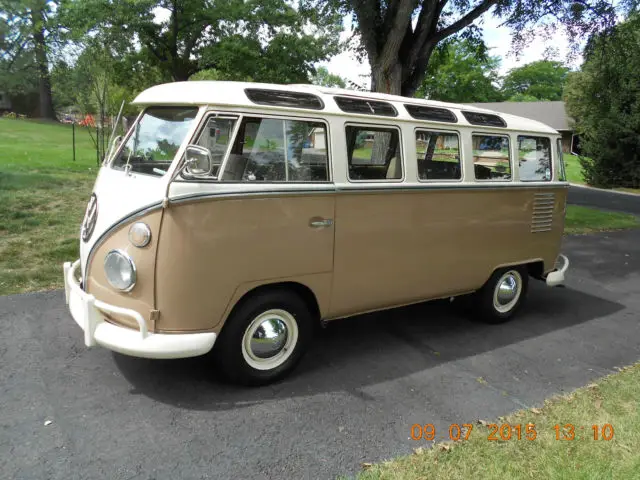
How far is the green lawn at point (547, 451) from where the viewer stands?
3.07m

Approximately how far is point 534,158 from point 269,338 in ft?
12.6

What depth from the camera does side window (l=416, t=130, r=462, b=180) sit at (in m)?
4.63

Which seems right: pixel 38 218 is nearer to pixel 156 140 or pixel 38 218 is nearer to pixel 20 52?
pixel 156 140

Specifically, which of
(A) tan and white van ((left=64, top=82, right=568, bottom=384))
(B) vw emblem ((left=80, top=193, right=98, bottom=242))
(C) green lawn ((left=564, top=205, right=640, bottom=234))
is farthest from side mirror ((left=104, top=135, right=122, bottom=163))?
(C) green lawn ((left=564, top=205, right=640, bottom=234))

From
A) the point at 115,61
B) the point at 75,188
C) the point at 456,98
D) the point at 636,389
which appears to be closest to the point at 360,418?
the point at 636,389

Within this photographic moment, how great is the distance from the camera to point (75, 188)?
39.2 feet

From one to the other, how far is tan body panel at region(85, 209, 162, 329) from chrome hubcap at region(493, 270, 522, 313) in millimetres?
3890

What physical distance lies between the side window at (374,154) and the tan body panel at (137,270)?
A: 1713mm

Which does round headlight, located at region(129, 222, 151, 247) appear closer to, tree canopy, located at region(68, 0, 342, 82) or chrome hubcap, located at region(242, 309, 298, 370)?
chrome hubcap, located at region(242, 309, 298, 370)

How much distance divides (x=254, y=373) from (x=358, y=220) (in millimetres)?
1526

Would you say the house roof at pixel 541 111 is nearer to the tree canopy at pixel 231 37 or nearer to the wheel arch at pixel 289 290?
the tree canopy at pixel 231 37

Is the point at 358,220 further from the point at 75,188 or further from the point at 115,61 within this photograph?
the point at 115,61

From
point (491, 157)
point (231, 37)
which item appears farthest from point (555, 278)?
point (231, 37)

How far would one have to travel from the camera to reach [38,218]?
8.78m
